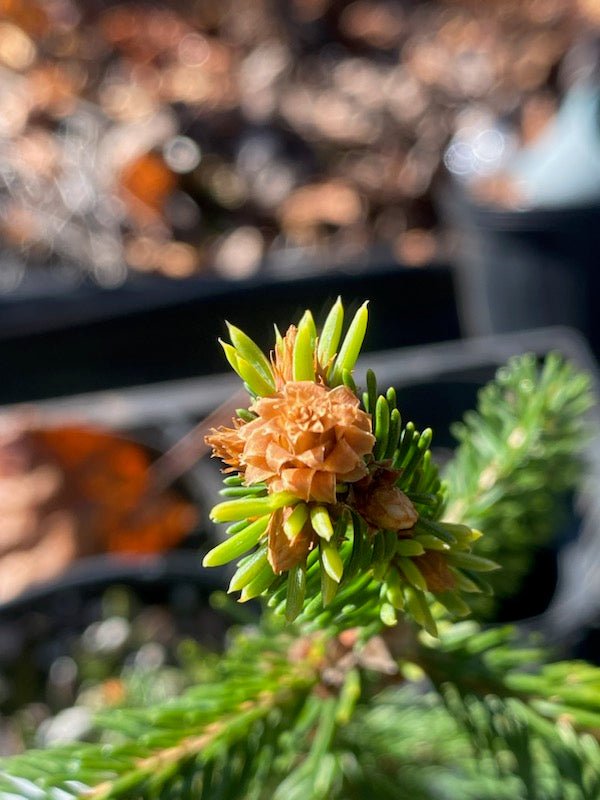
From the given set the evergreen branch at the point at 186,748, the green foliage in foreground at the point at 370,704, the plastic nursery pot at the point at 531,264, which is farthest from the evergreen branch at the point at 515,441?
the plastic nursery pot at the point at 531,264

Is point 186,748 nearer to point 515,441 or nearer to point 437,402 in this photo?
point 515,441

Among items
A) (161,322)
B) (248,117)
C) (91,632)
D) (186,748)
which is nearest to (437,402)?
(91,632)

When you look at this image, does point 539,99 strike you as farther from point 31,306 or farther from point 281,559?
point 281,559

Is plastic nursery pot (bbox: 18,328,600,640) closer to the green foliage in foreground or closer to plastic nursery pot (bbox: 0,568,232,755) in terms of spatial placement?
plastic nursery pot (bbox: 0,568,232,755)

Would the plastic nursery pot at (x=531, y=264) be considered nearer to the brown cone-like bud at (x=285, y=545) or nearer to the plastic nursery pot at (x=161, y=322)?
the plastic nursery pot at (x=161, y=322)

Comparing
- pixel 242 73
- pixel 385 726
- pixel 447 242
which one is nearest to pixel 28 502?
pixel 385 726

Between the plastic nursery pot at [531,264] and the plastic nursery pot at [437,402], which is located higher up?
the plastic nursery pot at [531,264]
